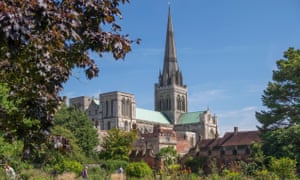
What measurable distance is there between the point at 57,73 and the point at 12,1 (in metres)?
1.22

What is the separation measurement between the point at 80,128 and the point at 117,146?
5045 millimetres

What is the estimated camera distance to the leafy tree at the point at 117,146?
51281 mm

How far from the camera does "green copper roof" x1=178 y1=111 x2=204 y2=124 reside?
4107 inches

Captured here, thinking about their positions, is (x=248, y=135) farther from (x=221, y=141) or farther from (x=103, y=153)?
(x=103, y=153)

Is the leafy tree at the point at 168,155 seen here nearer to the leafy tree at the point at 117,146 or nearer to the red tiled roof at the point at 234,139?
the leafy tree at the point at 117,146

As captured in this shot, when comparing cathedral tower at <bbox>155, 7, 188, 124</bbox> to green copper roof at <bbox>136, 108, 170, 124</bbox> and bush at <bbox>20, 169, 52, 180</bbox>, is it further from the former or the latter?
bush at <bbox>20, 169, 52, 180</bbox>

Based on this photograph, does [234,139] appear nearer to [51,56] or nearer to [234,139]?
[234,139]

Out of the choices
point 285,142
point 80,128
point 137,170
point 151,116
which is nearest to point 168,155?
point 80,128

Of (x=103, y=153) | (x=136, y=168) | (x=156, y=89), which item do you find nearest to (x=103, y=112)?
(x=156, y=89)

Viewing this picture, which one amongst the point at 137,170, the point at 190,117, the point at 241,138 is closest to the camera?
the point at 137,170

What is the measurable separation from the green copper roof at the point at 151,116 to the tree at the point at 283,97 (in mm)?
67269

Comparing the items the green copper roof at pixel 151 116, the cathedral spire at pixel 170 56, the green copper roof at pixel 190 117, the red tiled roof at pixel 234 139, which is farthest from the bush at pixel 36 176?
the cathedral spire at pixel 170 56

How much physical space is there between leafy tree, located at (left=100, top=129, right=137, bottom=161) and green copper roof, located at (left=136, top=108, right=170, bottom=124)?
4586cm

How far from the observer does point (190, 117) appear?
4213 inches
